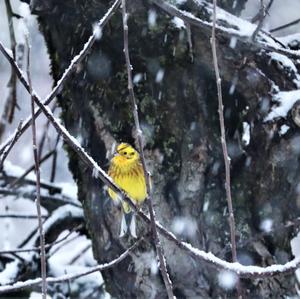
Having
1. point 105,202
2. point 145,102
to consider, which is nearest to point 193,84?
point 145,102

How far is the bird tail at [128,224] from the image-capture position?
2697 millimetres

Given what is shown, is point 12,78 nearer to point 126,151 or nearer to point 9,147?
point 126,151

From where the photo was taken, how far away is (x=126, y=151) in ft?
9.21

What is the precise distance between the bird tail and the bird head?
0.89 ft

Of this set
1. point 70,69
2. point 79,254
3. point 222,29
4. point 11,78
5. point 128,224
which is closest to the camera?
point 70,69

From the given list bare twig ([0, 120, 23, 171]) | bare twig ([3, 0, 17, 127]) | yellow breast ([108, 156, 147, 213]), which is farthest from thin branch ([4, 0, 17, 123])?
bare twig ([0, 120, 23, 171])

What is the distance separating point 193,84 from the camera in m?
2.77

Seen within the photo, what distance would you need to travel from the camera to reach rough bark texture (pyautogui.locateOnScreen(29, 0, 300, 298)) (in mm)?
2619

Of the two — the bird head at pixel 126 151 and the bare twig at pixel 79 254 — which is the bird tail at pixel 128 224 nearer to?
the bird head at pixel 126 151

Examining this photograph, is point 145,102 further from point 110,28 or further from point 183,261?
point 183,261

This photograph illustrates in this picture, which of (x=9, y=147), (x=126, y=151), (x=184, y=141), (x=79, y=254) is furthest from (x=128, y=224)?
(x=79, y=254)

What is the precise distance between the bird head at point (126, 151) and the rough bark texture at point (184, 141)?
36 mm

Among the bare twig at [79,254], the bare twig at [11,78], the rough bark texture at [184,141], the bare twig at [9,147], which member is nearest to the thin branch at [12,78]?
the bare twig at [11,78]

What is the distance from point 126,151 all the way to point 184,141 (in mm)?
263
